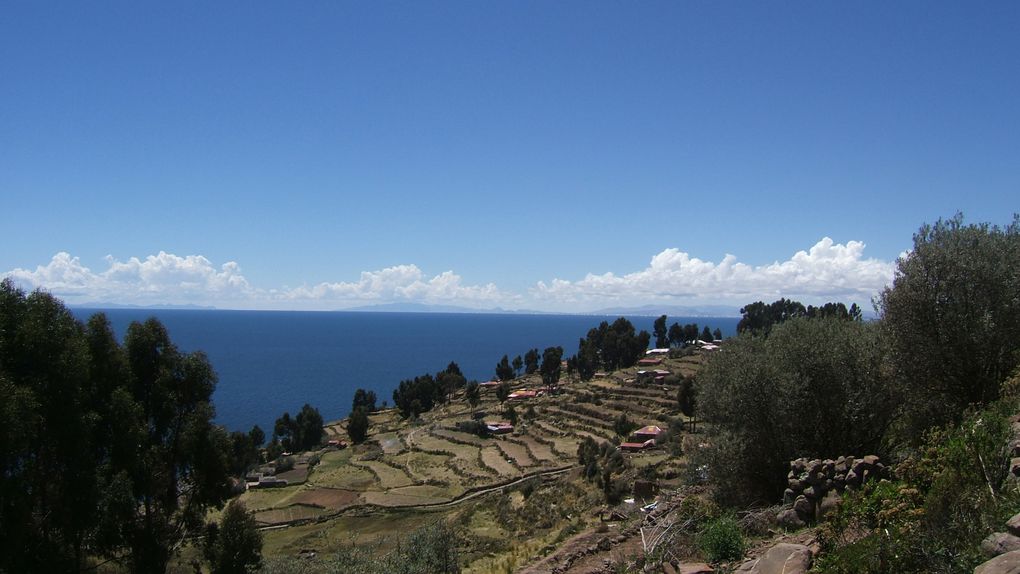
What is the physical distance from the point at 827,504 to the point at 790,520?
1.11 meters

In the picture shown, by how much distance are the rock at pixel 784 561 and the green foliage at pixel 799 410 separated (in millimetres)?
8024

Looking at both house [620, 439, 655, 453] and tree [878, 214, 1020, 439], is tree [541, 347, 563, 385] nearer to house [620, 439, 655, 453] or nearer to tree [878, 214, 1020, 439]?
house [620, 439, 655, 453]

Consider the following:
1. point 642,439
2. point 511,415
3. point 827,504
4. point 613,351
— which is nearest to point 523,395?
point 511,415

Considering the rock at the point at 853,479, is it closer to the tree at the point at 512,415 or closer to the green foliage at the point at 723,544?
the green foliage at the point at 723,544

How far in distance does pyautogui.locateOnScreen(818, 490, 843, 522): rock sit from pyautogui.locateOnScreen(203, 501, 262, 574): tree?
17192 mm

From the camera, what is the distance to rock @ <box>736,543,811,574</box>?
9875 millimetres

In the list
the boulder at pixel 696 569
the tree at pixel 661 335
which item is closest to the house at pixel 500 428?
the boulder at pixel 696 569

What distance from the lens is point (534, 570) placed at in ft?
55.3

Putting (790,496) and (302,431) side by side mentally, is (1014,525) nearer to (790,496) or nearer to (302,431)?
(790,496)

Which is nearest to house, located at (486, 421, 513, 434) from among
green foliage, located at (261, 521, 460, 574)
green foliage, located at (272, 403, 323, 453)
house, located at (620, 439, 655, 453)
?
house, located at (620, 439, 655, 453)

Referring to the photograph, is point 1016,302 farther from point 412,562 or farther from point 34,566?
point 34,566

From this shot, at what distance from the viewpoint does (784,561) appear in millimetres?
10195

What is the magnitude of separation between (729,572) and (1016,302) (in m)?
11.8

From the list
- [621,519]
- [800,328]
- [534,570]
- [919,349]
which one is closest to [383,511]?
[621,519]
